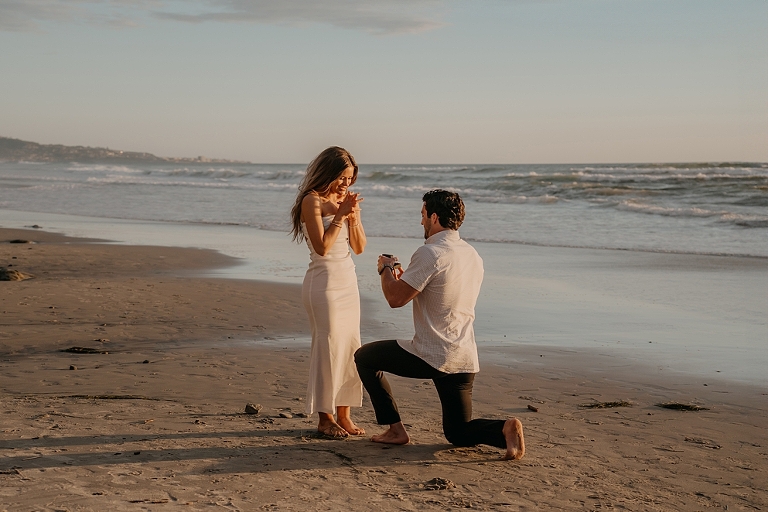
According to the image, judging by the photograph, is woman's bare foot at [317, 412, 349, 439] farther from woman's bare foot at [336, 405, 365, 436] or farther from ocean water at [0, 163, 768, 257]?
ocean water at [0, 163, 768, 257]

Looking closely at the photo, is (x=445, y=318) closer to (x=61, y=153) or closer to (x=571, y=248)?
(x=571, y=248)

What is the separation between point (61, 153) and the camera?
125 meters

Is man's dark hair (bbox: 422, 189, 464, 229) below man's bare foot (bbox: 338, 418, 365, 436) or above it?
above

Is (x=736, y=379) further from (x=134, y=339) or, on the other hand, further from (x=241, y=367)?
(x=134, y=339)

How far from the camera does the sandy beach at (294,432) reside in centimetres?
368

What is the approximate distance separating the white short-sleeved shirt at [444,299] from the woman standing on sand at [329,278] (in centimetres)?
47

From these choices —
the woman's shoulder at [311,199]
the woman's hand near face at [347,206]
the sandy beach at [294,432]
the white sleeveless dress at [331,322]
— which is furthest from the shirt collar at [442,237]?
the sandy beach at [294,432]

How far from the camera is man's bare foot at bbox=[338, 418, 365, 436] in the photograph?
4680mm

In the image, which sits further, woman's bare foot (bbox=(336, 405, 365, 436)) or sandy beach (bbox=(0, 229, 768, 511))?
woman's bare foot (bbox=(336, 405, 365, 436))

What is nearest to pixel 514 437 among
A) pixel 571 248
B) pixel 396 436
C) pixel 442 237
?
pixel 396 436

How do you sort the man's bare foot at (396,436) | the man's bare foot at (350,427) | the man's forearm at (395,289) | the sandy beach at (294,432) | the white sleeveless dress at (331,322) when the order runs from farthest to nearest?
A: the man's bare foot at (350,427)
the white sleeveless dress at (331,322)
the man's bare foot at (396,436)
the man's forearm at (395,289)
the sandy beach at (294,432)

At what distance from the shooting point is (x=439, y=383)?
4336mm

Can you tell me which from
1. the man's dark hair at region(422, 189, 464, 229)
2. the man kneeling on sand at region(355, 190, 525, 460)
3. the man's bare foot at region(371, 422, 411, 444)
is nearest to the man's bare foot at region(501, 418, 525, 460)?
the man kneeling on sand at region(355, 190, 525, 460)

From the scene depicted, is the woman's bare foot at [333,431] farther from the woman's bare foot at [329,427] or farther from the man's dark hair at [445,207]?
the man's dark hair at [445,207]
